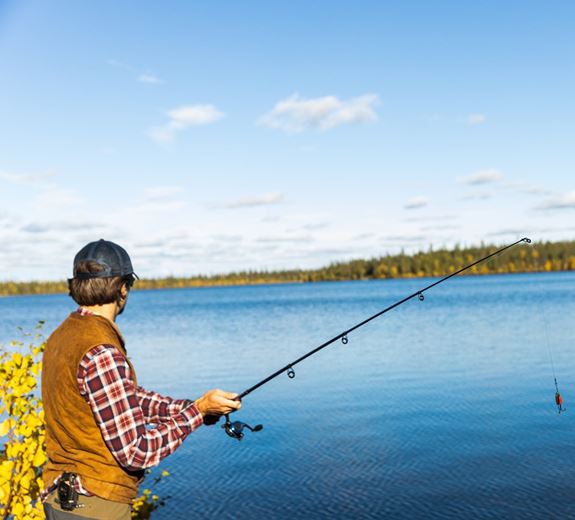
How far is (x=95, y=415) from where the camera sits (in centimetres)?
299

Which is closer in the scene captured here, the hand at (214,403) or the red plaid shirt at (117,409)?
the red plaid shirt at (117,409)

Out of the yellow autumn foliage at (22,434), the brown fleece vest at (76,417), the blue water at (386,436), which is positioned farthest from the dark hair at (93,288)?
the blue water at (386,436)

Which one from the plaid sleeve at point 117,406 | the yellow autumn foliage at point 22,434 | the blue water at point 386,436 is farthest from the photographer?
the blue water at point 386,436

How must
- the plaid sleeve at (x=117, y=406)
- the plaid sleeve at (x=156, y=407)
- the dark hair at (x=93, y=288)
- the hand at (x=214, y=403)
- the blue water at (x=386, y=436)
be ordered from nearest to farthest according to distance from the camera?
1. the plaid sleeve at (x=117, y=406)
2. the dark hair at (x=93, y=288)
3. the hand at (x=214, y=403)
4. the plaid sleeve at (x=156, y=407)
5. the blue water at (x=386, y=436)

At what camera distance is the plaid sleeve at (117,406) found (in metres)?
2.97

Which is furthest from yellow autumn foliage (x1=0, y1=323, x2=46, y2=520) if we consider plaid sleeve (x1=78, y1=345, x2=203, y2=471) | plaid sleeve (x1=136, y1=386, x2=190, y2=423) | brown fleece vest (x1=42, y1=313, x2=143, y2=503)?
plaid sleeve (x1=78, y1=345, x2=203, y2=471)

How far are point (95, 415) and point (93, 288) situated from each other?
0.63 meters

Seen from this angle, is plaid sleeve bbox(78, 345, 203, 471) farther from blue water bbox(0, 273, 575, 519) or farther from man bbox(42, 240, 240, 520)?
blue water bbox(0, 273, 575, 519)

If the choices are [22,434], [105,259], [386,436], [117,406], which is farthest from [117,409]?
[386,436]

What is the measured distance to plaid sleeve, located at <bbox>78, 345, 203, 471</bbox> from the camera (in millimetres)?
2969

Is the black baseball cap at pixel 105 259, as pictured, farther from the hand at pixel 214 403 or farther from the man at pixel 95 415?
the hand at pixel 214 403

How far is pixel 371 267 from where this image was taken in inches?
7146

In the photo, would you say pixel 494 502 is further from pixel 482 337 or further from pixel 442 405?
pixel 482 337

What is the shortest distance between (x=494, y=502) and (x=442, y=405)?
630 centimetres
